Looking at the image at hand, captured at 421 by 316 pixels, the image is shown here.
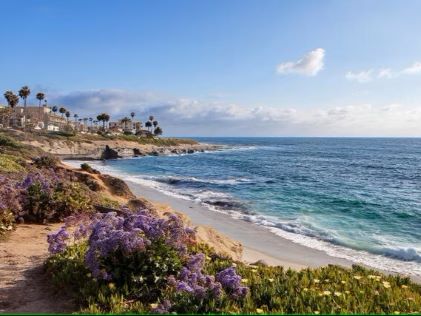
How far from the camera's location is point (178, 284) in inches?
244

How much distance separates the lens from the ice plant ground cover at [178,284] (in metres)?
6.05

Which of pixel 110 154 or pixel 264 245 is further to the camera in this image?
pixel 110 154

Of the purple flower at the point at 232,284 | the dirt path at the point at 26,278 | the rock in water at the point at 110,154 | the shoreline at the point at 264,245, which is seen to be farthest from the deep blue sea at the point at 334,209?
the rock in water at the point at 110,154

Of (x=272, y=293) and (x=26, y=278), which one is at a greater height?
(x=272, y=293)

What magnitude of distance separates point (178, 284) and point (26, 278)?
3.40 meters

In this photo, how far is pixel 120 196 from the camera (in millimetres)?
21859

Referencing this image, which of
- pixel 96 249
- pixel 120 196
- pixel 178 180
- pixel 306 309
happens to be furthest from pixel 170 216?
pixel 178 180

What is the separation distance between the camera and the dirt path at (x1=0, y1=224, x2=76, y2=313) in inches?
257

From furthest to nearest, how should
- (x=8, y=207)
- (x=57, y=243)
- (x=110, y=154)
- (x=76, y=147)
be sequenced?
(x=110, y=154) → (x=76, y=147) → (x=8, y=207) → (x=57, y=243)

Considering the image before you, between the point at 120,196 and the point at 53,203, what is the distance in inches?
350

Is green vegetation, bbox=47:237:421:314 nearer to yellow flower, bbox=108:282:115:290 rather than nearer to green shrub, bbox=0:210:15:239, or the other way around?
yellow flower, bbox=108:282:115:290

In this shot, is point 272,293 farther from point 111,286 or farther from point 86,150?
point 86,150

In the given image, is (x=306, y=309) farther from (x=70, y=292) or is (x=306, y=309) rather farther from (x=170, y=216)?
(x=70, y=292)

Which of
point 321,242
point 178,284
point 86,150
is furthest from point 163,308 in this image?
point 86,150
